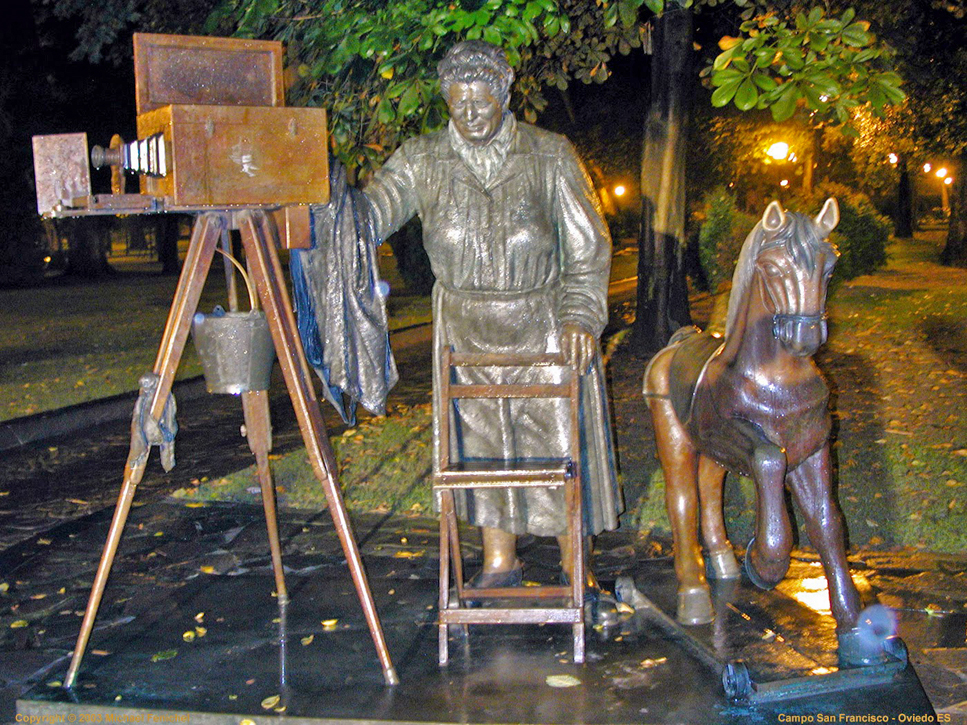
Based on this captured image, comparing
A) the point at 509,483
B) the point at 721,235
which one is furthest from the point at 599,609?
the point at 721,235

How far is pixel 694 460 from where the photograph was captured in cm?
492

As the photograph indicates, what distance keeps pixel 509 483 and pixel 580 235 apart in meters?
1.20

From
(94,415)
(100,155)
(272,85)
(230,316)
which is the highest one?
(272,85)

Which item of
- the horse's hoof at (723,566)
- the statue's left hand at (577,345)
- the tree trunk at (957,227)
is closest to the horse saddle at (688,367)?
the statue's left hand at (577,345)

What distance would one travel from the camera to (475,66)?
450 centimetres

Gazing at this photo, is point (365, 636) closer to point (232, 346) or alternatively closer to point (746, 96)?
point (232, 346)

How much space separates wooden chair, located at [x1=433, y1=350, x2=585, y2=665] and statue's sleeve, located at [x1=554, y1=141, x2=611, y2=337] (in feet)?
1.10

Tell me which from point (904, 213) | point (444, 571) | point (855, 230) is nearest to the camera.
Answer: point (444, 571)

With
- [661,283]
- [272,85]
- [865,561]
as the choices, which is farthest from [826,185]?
[272,85]

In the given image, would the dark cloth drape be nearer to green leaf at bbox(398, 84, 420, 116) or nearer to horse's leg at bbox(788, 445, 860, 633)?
green leaf at bbox(398, 84, 420, 116)

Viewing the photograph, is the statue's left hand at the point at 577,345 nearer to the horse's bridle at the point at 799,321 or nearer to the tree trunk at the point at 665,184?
the horse's bridle at the point at 799,321

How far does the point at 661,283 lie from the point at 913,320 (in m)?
5.57

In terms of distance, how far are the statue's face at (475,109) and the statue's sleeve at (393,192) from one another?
38cm

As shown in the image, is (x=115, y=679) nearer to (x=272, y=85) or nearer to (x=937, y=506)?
(x=272, y=85)
